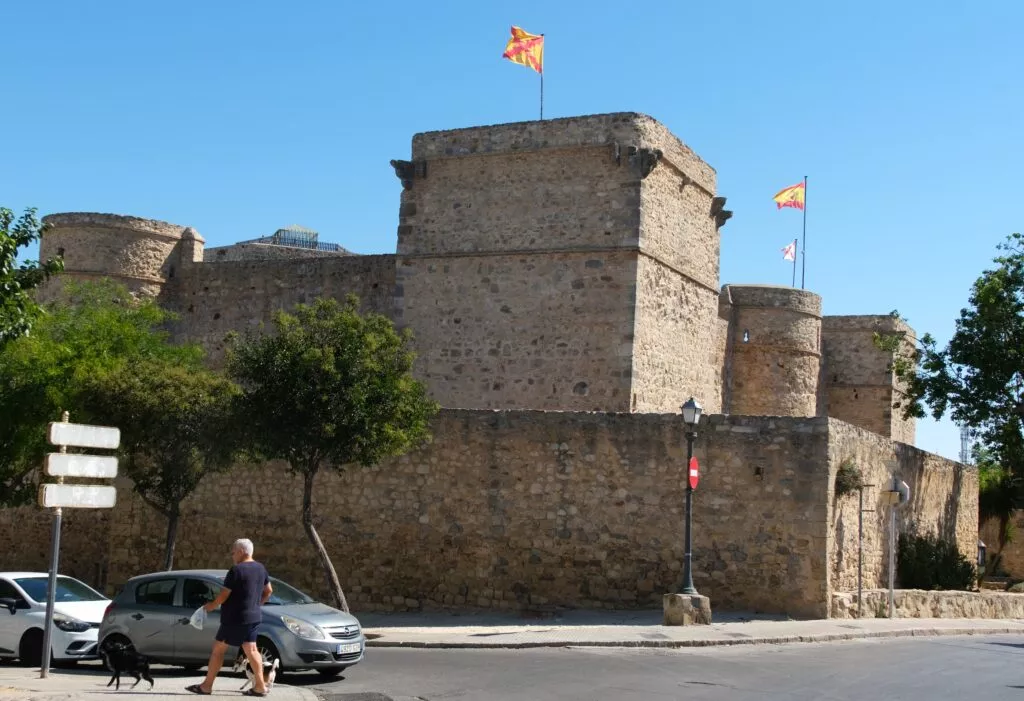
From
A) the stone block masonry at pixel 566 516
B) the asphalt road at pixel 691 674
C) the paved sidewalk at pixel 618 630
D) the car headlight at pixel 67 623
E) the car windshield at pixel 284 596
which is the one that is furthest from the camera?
the stone block masonry at pixel 566 516

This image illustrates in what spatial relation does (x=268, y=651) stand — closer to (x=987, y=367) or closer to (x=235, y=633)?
(x=235, y=633)

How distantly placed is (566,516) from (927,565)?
290 inches

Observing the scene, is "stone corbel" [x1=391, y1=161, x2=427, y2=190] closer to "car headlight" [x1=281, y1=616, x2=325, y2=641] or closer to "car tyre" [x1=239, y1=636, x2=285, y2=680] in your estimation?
"car headlight" [x1=281, y1=616, x2=325, y2=641]

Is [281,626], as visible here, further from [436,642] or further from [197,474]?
[197,474]

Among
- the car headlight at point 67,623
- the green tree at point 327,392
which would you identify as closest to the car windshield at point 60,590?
the car headlight at point 67,623

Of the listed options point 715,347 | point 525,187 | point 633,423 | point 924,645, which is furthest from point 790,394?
point 924,645

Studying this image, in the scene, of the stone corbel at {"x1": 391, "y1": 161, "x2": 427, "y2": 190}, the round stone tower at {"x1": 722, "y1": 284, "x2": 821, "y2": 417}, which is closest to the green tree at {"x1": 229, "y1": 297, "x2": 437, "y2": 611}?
the stone corbel at {"x1": 391, "y1": 161, "x2": 427, "y2": 190}

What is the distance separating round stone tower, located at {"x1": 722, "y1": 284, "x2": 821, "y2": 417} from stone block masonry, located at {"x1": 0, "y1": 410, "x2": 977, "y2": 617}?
29.0 ft

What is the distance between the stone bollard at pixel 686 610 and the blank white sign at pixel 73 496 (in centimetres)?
815

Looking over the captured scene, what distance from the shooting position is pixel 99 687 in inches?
431

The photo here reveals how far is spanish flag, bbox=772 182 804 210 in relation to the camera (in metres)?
32.7

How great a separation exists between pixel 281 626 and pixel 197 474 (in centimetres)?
782

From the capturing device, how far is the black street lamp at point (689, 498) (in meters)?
16.7

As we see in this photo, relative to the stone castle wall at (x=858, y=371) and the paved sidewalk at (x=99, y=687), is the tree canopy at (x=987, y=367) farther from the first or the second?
the paved sidewalk at (x=99, y=687)
